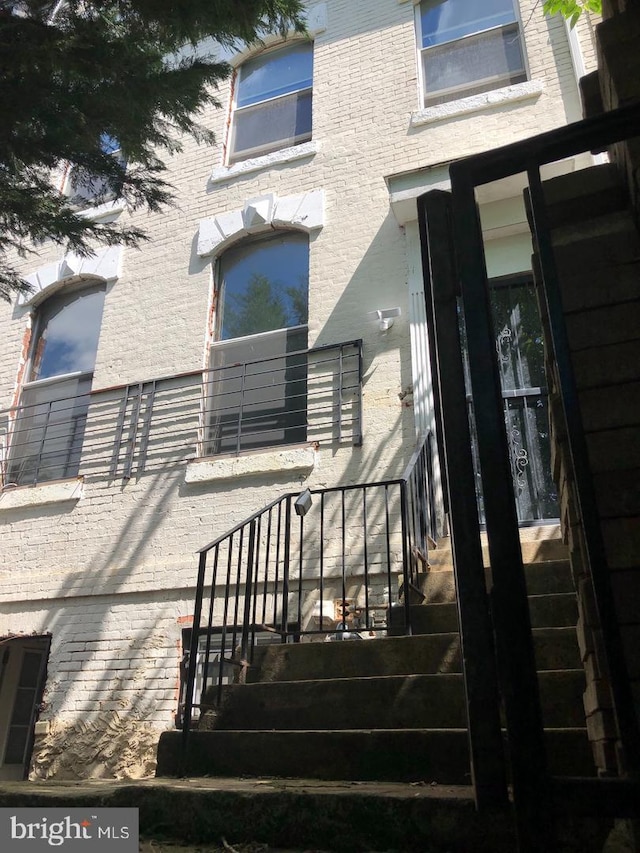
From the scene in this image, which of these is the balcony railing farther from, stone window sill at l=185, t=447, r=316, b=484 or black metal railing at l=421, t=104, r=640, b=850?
black metal railing at l=421, t=104, r=640, b=850

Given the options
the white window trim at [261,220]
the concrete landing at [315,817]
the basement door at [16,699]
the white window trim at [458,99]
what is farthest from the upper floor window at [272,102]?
the concrete landing at [315,817]

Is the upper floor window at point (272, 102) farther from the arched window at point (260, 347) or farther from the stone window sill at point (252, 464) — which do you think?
the stone window sill at point (252, 464)

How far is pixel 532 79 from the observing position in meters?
6.34

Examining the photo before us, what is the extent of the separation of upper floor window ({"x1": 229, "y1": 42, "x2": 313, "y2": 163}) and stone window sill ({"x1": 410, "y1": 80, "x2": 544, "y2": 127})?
4.71ft

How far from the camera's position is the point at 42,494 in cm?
645

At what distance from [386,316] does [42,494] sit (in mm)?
3841

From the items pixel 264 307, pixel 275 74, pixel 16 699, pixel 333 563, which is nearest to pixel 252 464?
pixel 333 563

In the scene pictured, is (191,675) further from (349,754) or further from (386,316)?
(386,316)

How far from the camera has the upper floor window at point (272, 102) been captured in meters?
7.55

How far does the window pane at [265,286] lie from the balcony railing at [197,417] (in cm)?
46

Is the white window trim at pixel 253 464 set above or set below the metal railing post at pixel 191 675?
above

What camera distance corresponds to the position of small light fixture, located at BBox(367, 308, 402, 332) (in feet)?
19.0

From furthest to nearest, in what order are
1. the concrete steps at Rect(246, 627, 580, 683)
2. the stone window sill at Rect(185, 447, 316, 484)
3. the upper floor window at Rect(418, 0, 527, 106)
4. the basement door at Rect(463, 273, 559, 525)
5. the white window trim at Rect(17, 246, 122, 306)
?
the white window trim at Rect(17, 246, 122, 306)
the upper floor window at Rect(418, 0, 527, 106)
the stone window sill at Rect(185, 447, 316, 484)
the basement door at Rect(463, 273, 559, 525)
the concrete steps at Rect(246, 627, 580, 683)

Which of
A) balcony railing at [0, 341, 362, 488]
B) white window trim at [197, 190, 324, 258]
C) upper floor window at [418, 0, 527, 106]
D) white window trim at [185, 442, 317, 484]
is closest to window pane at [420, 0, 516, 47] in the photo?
upper floor window at [418, 0, 527, 106]
